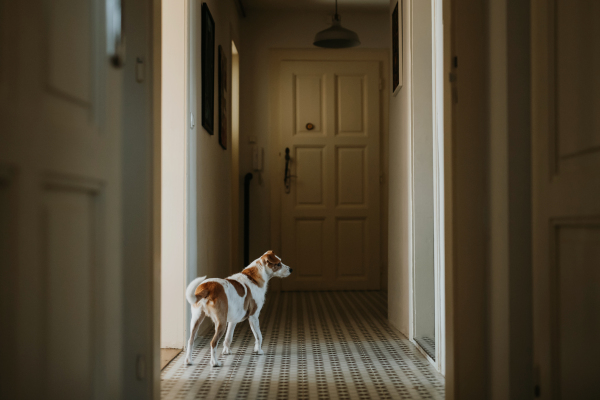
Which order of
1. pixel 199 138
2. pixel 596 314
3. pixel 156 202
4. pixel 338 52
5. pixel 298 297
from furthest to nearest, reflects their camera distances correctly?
pixel 338 52 → pixel 298 297 → pixel 199 138 → pixel 156 202 → pixel 596 314

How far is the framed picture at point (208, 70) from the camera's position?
2.93 meters

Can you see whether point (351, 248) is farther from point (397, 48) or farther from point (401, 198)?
point (397, 48)

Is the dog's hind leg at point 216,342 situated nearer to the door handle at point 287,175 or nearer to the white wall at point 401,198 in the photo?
the white wall at point 401,198

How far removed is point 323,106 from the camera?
4871mm

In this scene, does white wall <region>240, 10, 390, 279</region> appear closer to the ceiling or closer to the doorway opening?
the ceiling

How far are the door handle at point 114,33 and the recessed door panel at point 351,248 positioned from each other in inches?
146

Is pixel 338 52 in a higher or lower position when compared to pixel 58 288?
higher

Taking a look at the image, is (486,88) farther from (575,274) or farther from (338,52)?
(338,52)

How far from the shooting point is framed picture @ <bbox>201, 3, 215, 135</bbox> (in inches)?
115

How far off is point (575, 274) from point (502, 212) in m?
0.30

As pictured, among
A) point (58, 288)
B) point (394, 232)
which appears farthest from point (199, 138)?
point (58, 288)

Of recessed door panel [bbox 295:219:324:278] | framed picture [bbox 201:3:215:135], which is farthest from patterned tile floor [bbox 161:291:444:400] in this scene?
recessed door panel [bbox 295:219:324:278]

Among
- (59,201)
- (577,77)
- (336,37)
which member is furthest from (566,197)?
(336,37)

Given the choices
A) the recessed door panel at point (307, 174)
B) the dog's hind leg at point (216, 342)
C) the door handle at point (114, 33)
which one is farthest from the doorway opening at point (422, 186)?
the recessed door panel at point (307, 174)
